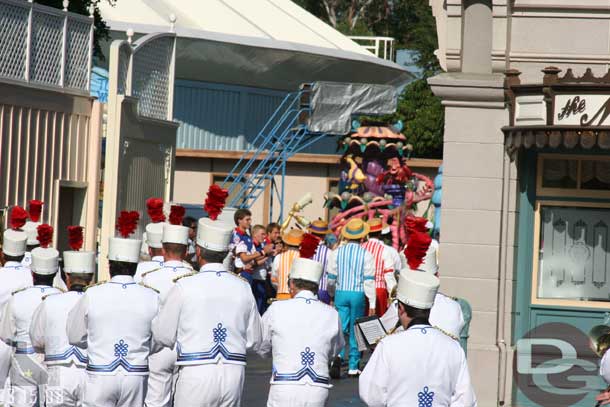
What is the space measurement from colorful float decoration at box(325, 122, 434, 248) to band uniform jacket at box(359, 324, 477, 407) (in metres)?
18.9

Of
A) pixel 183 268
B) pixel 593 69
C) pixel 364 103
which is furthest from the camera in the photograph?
pixel 364 103

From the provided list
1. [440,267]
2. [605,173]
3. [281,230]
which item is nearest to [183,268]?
[440,267]

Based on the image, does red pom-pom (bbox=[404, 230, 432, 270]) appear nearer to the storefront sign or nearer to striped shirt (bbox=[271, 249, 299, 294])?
the storefront sign

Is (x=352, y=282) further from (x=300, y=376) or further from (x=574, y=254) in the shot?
(x=300, y=376)

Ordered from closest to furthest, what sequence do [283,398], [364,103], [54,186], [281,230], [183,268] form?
[283,398] → [183,268] → [54,186] → [281,230] → [364,103]

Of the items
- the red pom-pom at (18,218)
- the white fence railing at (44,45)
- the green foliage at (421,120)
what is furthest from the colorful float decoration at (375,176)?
the green foliage at (421,120)

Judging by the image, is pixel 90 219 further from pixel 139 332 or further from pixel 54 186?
pixel 139 332

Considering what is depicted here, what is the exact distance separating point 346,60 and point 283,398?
28.5 m

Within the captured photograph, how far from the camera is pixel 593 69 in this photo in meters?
13.1

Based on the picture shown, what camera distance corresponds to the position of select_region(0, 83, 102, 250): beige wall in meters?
15.4

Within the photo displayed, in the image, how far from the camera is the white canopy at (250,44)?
34.2m

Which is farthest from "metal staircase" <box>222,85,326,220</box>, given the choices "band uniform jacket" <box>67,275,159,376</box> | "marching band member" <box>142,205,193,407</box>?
"band uniform jacket" <box>67,275,159,376</box>

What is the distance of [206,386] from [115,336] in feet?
2.71

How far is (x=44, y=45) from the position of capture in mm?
16250
